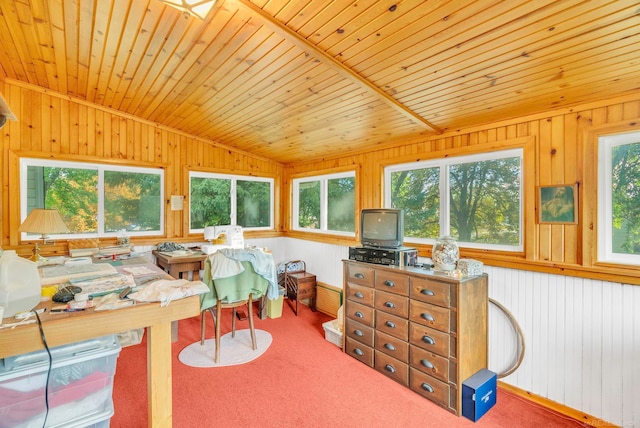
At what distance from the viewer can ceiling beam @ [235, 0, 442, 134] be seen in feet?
5.45

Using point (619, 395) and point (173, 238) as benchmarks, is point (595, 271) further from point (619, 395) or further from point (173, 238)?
point (173, 238)

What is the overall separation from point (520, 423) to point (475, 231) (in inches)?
55.8

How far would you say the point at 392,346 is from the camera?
2463 millimetres

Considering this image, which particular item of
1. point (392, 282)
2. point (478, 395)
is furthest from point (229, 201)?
point (478, 395)

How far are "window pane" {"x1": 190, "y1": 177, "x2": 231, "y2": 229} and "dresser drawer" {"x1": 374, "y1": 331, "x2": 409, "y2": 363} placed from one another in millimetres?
2867

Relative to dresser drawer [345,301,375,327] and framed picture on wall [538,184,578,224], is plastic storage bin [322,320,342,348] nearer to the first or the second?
dresser drawer [345,301,375,327]

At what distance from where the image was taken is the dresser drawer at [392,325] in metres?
2.39

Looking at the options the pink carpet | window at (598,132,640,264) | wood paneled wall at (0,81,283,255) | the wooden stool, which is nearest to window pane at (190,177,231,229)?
wood paneled wall at (0,81,283,255)

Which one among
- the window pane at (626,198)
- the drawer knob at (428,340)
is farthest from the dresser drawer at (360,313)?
the window pane at (626,198)

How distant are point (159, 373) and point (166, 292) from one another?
357 mm

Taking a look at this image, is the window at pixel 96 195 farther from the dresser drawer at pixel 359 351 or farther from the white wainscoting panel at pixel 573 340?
the white wainscoting panel at pixel 573 340

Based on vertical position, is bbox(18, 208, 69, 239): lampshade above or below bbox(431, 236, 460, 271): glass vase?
above

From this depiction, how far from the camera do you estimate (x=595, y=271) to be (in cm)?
195

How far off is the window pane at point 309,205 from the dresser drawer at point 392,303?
6.54 feet
